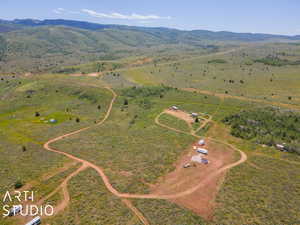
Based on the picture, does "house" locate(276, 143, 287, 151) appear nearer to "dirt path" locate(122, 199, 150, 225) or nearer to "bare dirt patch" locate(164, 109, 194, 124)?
"bare dirt patch" locate(164, 109, 194, 124)

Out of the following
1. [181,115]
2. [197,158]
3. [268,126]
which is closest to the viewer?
[197,158]

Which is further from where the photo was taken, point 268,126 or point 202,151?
point 268,126

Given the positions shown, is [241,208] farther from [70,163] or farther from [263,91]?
[263,91]

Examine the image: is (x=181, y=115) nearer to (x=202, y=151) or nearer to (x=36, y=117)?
(x=202, y=151)

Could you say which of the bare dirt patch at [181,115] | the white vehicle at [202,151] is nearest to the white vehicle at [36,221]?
the white vehicle at [202,151]

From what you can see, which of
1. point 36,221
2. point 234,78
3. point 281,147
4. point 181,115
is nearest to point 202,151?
point 281,147

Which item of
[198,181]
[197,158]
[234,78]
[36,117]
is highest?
[234,78]
